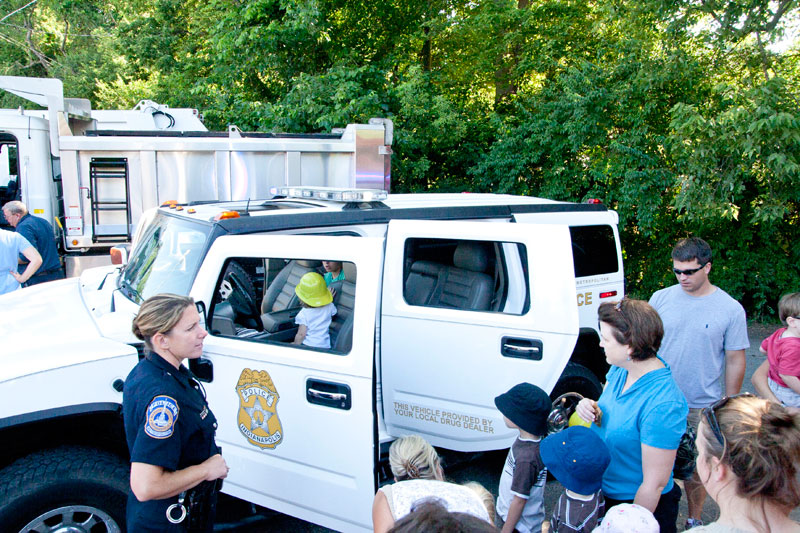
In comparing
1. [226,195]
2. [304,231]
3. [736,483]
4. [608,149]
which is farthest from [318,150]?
[736,483]

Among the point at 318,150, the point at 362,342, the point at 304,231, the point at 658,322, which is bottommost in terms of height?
the point at 362,342

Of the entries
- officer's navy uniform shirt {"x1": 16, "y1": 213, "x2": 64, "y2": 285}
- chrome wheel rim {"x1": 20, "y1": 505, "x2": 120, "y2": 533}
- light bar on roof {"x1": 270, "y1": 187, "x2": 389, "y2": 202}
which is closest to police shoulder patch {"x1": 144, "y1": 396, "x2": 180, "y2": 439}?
chrome wheel rim {"x1": 20, "y1": 505, "x2": 120, "y2": 533}

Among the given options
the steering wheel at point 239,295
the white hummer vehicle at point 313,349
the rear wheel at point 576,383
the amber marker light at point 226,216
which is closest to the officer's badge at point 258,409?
the white hummer vehicle at point 313,349

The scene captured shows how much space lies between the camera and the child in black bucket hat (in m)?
2.74

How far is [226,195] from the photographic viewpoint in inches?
349

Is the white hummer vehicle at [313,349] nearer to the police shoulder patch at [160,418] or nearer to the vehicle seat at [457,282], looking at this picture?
the vehicle seat at [457,282]

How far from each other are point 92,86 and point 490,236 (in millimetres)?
21922

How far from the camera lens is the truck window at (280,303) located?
364cm

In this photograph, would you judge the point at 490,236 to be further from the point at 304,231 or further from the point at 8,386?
the point at 8,386

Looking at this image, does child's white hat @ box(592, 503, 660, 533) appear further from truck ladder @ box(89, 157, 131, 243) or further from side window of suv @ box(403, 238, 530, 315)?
truck ladder @ box(89, 157, 131, 243)

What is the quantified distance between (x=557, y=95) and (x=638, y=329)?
8.88 meters

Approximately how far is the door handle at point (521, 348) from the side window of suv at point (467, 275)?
1.58ft

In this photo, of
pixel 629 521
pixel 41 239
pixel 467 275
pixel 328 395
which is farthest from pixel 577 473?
pixel 41 239

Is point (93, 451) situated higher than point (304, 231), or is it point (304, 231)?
point (304, 231)
